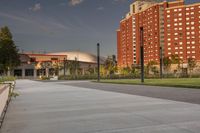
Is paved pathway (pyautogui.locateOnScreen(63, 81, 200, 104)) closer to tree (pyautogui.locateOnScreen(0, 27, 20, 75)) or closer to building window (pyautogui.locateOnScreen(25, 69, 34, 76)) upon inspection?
tree (pyautogui.locateOnScreen(0, 27, 20, 75))

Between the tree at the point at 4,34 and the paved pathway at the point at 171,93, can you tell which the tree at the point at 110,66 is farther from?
the paved pathway at the point at 171,93

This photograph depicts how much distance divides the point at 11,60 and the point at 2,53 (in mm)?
2657

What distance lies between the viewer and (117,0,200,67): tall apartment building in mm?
133625

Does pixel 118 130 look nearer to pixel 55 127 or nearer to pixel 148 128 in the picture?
pixel 148 128

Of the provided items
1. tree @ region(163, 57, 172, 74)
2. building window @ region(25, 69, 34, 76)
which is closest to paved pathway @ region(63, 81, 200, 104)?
tree @ region(163, 57, 172, 74)

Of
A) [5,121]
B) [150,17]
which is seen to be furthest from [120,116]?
[150,17]

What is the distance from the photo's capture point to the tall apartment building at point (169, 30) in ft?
438

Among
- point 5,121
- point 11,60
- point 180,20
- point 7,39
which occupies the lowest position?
point 5,121

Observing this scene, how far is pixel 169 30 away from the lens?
138250 mm

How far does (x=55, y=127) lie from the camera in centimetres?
708

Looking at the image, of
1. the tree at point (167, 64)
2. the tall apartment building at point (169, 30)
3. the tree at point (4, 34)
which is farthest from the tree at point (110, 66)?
the tree at point (4, 34)

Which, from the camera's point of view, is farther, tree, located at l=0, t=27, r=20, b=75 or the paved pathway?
tree, located at l=0, t=27, r=20, b=75

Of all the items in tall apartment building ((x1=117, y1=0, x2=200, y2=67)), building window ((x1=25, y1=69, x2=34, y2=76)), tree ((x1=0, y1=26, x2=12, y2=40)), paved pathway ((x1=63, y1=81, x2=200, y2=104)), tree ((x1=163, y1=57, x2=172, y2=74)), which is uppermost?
tall apartment building ((x1=117, y1=0, x2=200, y2=67))

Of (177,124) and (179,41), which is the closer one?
(177,124)
